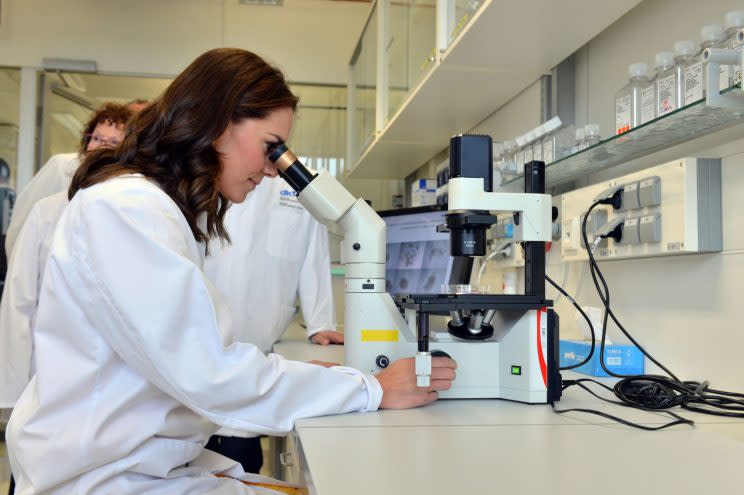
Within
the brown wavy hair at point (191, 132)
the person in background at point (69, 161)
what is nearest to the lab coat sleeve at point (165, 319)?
the brown wavy hair at point (191, 132)

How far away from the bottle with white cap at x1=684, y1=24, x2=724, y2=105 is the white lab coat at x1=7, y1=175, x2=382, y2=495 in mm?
797

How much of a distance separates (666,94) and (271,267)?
1.43 meters

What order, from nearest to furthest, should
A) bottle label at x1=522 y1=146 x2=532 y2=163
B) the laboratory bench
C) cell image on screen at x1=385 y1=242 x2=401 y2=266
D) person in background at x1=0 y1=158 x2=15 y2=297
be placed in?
the laboratory bench < bottle label at x1=522 y1=146 x2=532 y2=163 < cell image on screen at x1=385 y1=242 x2=401 y2=266 < person in background at x1=0 y1=158 x2=15 y2=297

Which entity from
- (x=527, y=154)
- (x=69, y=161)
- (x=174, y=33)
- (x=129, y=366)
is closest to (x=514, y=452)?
(x=129, y=366)

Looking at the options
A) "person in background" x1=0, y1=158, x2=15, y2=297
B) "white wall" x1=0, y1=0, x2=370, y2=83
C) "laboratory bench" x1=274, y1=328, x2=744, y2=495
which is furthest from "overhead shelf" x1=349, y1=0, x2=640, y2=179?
"person in background" x1=0, y1=158, x2=15, y2=297

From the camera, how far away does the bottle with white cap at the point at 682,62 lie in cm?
116

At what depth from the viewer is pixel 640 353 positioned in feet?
4.82

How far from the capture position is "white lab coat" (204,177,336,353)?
2215 millimetres

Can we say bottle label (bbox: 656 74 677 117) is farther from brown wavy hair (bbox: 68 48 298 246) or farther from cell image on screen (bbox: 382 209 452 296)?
cell image on screen (bbox: 382 209 452 296)

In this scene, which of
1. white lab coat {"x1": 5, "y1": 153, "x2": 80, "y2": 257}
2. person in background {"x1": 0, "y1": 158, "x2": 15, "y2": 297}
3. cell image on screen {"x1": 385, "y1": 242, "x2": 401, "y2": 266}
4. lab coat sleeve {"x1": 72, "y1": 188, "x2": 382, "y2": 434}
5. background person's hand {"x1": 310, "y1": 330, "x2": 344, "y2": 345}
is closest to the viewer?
lab coat sleeve {"x1": 72, "y1": 188, "x2": 382, "y2": 434}

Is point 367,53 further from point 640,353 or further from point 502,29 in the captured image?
point 640,353

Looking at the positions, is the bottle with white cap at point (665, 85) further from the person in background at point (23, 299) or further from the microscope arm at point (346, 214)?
the person in background at point (23, 299)

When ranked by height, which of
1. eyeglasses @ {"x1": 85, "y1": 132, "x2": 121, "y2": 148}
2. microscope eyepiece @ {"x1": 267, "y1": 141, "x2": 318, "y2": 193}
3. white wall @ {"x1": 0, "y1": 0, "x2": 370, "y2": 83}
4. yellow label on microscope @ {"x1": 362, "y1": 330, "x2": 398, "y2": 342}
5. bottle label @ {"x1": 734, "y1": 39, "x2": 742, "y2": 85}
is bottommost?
yellow label on microscope @ {"x1": 362, "y1": 330, "x2": 398, "y2": 342}

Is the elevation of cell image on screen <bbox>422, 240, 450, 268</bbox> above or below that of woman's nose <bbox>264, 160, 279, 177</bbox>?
below
